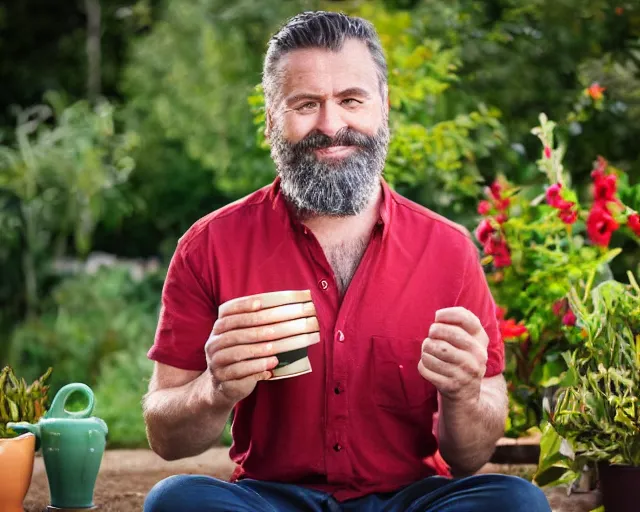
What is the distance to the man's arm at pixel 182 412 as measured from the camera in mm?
2559

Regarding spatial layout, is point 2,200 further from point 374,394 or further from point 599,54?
point 374,394

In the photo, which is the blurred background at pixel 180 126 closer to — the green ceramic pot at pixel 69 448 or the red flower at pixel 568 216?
the red flower at pixel 568 216

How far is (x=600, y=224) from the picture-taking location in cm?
388

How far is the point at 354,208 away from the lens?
276cm

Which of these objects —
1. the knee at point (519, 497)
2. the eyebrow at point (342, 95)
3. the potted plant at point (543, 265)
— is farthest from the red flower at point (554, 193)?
the knee at point (519, 497)

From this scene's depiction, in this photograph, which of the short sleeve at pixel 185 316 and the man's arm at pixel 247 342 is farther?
the short sleeve at pixel 185 316

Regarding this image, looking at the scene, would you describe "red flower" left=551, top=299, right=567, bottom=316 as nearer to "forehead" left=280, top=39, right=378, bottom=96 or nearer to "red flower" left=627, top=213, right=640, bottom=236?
"red flower" left=627, top=213, right=640, bottom=236

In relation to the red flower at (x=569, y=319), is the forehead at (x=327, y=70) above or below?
above

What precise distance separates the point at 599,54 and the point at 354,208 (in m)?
3.28

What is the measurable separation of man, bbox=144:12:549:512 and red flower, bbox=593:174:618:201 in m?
1.18

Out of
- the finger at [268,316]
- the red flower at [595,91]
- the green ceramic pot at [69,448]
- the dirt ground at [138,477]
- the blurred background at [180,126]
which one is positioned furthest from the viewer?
the blurred background at [180,126]

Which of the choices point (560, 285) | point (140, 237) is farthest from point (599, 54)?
point (140, 237)

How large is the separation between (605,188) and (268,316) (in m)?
1.92

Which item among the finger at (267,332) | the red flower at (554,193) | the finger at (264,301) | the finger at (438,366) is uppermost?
the red flower at (554,193)
